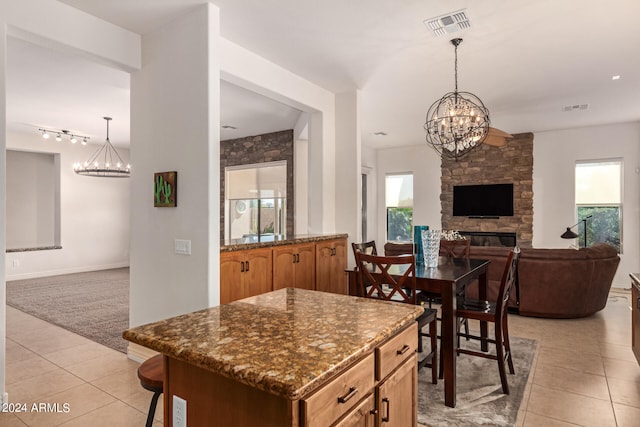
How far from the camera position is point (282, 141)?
6938mm

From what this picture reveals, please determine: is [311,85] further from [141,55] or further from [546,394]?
[546,394]

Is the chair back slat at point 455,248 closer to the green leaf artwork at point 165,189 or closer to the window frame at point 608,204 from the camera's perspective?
the green leaf artwork at point 165,189

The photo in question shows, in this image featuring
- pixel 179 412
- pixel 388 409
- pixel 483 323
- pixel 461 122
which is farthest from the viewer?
pixel 461 122

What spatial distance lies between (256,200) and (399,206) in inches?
138

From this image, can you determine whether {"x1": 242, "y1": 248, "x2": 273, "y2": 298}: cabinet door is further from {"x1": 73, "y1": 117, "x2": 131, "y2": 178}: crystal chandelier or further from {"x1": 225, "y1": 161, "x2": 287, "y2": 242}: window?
{"x1": 73, "y1": 117, "x2": 131, "y2": 178}: crystal chandelier

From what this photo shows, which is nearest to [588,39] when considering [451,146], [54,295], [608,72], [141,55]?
[608,72]

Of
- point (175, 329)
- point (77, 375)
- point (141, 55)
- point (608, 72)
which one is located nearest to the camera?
point (175, 329)

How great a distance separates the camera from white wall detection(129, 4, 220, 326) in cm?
285

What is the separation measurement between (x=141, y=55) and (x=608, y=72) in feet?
16.1

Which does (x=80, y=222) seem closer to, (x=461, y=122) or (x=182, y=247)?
(x=182, y=247)

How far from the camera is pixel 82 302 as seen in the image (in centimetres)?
543

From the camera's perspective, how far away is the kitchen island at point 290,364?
3.27 feet

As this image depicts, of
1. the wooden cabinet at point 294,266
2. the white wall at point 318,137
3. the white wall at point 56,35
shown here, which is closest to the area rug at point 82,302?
the wooden cabinet at point 294,266

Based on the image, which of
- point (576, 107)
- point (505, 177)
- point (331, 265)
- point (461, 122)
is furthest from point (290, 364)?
point (505, 177)
